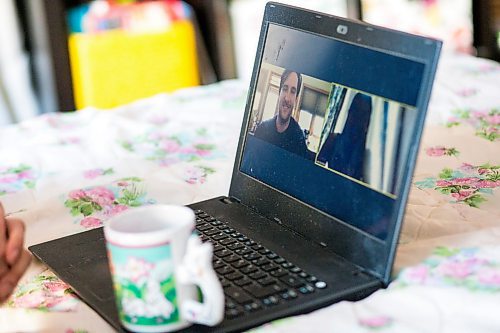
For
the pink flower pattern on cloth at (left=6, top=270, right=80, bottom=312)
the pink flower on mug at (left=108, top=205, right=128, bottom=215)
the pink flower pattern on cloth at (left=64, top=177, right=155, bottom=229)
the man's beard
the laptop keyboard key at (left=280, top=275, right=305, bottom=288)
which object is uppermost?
the man's beard

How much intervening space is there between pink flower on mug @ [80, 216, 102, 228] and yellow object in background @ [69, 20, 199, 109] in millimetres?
1783

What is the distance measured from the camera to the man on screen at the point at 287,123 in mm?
1005

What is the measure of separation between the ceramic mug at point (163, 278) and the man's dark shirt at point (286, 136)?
27cm

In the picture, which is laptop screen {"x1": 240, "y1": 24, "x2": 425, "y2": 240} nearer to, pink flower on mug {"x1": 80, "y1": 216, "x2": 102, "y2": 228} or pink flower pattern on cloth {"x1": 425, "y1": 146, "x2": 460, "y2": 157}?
pink flower on mug {"x1": 80, "y1": 216, "x2": 102, "y2": 228}

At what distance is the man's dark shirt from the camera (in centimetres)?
100

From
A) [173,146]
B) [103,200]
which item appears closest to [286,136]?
[103,200]

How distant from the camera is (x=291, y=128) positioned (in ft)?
3.34

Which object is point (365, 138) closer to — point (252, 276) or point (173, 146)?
point (252, 276)

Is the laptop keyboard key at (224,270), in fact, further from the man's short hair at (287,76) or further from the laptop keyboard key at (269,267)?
the man's short hair at (287,76)

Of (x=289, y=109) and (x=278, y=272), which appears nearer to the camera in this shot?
(x=278, y=272)

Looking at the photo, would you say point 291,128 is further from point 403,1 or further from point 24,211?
point 403,1

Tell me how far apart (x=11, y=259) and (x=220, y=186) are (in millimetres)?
427

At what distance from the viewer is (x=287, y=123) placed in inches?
40.4

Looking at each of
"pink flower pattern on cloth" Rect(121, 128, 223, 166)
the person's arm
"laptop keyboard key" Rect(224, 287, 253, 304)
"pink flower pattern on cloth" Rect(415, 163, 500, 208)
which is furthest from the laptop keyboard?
"pink flower pattern on cloth" Rect(121, 128, 223, 166)
